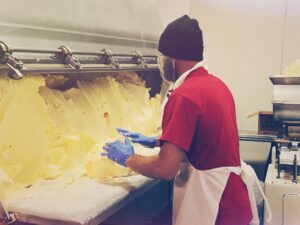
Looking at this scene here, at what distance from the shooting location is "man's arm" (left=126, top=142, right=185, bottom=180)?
1495mm

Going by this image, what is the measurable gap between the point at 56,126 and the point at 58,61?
1.07ft

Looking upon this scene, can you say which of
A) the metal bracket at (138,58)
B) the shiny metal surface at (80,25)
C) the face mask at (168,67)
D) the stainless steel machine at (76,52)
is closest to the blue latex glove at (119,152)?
the stainless steel machine at (76,52)

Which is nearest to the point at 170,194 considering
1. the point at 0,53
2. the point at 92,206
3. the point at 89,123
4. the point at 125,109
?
the point at 125,109

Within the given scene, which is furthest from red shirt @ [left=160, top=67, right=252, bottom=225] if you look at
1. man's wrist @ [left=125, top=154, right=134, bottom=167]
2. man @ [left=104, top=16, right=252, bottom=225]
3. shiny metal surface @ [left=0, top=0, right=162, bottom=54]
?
shiny metal surface @ [left=0, top=0, right=162, bottom=54]

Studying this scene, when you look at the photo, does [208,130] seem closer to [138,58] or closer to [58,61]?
[58,61]

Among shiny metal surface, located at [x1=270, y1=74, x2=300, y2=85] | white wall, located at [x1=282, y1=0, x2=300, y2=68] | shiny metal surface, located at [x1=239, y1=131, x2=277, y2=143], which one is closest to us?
shiny metal surface, located at [x1=270, y1=74, x2=300, y2=85]

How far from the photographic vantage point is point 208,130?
156cm

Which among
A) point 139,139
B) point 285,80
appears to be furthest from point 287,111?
point 139,139

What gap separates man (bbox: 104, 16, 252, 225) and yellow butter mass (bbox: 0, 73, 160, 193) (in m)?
0.24

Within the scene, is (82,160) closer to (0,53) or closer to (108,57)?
(108,57)

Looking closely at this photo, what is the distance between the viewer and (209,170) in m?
1.63

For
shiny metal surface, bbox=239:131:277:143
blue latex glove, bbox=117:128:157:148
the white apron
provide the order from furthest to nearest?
1. shiny metal surface, bbox=239:131:277:143
2. blue latex glove, bbox=117:128:157:148
3. the white apron

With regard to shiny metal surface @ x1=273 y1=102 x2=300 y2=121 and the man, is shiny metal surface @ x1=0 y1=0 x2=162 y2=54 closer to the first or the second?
the man

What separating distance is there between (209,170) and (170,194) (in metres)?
1.26
